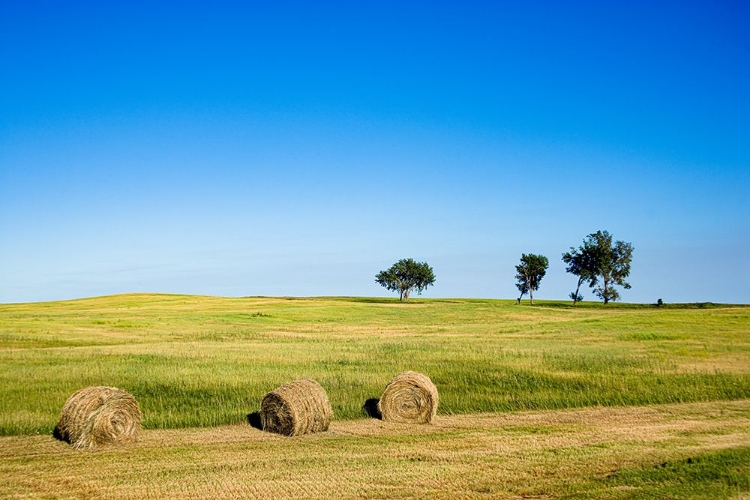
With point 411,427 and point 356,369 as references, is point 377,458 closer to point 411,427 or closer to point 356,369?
point 411,427

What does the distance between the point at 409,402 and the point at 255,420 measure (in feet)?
12.8

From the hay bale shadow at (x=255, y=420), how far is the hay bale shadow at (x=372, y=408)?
9.53ft

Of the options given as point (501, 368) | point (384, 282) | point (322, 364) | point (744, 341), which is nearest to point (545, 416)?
point (501, 368)

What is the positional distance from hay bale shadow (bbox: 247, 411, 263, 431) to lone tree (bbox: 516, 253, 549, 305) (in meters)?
86.1

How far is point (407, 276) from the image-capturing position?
4843 inches

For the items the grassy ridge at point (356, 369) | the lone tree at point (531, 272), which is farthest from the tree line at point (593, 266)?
the grassy ridge at point (356, 369)

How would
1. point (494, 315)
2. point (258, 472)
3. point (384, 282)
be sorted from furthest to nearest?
point (384, 282)
point (494, 315)
point (258, 472)

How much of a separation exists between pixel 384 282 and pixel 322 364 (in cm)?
9854

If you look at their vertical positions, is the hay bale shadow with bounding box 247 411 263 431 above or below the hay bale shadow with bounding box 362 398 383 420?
below

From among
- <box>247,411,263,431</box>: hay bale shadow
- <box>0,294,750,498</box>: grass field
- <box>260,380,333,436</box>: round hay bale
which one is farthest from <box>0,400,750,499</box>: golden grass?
<box>260,380,333,436</box>: round hay bale

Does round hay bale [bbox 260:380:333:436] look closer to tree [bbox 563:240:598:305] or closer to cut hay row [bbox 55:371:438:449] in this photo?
cut hay row [bbox 55:371:438:449]

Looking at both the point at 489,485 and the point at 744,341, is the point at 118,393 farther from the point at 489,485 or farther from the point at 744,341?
the point at 744,341

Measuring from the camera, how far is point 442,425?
1758cm

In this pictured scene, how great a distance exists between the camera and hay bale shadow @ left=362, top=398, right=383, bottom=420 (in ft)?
61.4
